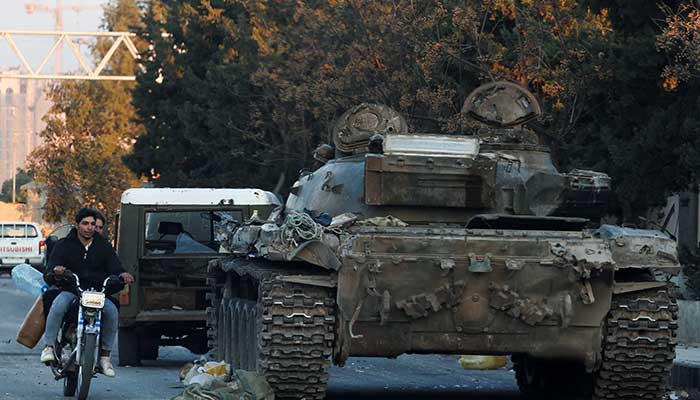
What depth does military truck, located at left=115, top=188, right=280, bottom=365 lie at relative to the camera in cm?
1711

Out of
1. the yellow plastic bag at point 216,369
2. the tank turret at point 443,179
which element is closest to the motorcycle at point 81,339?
the yellow plastic bag at point 216,369

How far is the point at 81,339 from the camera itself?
1248cm

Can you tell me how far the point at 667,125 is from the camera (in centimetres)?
2112

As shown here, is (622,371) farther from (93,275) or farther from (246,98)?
(246,98)

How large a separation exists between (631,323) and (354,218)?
209 centimetres

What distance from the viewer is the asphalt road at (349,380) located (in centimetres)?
1373

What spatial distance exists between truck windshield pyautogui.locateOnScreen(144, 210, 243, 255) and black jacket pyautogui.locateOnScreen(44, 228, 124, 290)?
4721 mm

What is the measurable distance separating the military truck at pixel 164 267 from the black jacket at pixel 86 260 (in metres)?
3.96

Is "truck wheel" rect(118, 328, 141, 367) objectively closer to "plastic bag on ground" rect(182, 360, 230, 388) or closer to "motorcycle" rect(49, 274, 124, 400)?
"plastic bag on ground" rect(182, 360, 230, 388)

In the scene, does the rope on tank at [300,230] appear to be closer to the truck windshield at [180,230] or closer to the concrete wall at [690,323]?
the truck windshield at [180,230]

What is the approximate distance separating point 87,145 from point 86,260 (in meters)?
50.7

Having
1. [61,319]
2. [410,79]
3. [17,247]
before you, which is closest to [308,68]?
[410,79]

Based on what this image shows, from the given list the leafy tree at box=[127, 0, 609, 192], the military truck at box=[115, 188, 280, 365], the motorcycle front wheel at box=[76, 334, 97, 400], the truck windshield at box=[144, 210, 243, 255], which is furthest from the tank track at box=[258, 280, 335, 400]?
the leafy tree at box=[127, 0, 609, 192]

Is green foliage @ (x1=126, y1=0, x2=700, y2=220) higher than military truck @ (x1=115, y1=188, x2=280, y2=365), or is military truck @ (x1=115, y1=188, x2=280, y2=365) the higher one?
green foliage @ (x1=126, y1=0, x2=700, y2=220)
